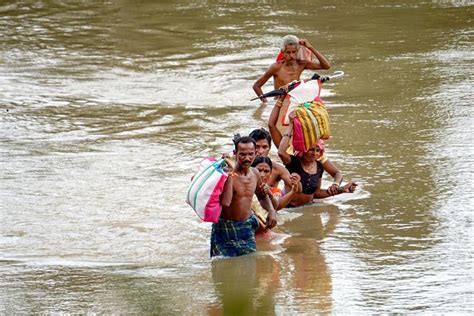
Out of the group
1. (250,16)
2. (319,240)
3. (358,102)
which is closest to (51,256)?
(319,240)

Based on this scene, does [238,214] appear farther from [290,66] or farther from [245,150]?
[290,66]

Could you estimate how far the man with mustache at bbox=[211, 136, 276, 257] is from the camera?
26.1 ft

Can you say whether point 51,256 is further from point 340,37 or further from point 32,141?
point 340,37

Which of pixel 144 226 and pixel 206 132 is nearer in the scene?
pixel 144 226

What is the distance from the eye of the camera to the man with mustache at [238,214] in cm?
794

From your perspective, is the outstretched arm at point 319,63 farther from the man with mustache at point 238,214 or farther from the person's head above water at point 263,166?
the man with mustache at point 238,214

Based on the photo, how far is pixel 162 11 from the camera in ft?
65.7

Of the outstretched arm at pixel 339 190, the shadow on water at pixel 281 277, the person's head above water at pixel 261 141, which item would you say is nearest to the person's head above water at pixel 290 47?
the outstretched arm at pixel 339 190

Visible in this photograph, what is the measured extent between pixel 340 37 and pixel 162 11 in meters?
4.47

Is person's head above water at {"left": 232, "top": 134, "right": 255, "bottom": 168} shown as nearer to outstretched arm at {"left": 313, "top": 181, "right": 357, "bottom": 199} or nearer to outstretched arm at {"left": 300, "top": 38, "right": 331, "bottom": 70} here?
outstretched arm at {"left": 313, "top": 181, "right": 357, "bottom": 199}

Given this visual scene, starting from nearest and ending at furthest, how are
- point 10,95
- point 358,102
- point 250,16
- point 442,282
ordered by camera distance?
point 442,282
point 358,102
point 10,95
point 250,16

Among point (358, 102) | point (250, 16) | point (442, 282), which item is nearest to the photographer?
point (442, 282)

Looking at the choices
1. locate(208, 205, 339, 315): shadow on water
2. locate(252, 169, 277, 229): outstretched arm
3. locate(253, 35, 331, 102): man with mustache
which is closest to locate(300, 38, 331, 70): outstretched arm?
locate(253, 35, 331, 102): man with mustache

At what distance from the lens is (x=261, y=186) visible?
8.24 meters
